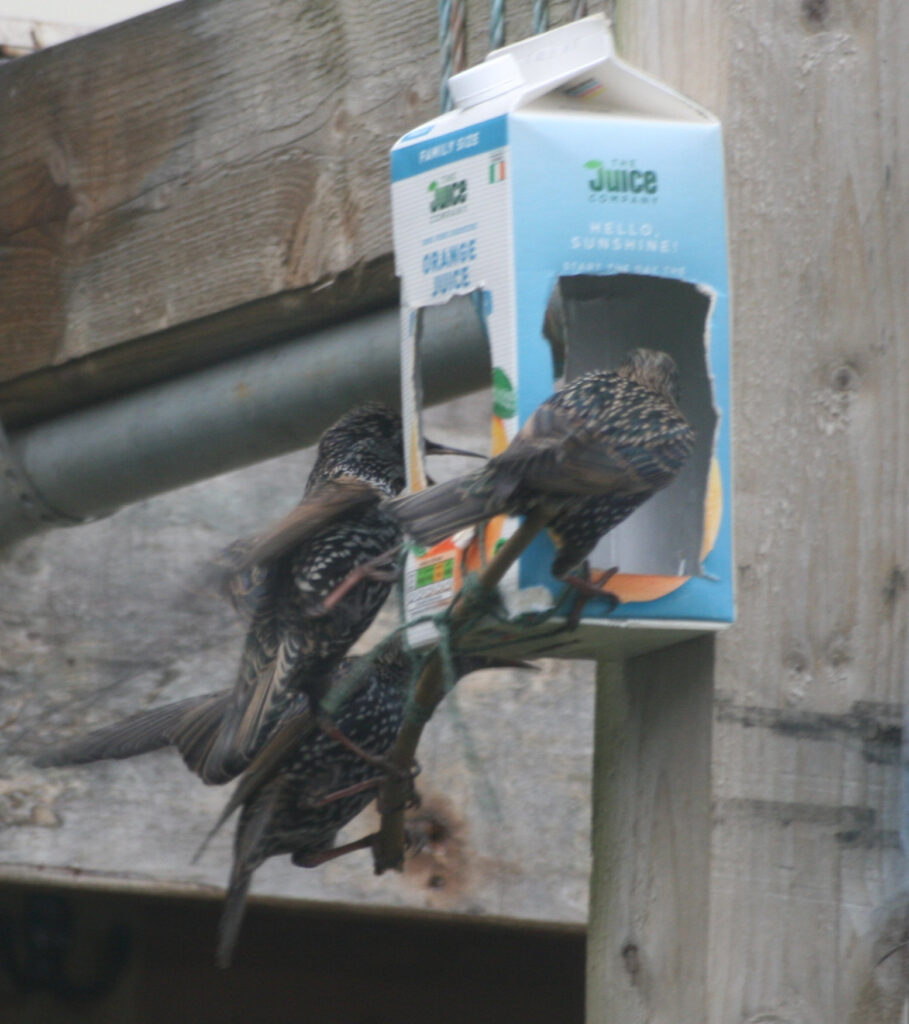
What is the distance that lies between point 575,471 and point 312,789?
41.1 inches

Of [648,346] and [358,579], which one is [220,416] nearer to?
[358,579]

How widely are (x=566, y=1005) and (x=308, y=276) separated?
6.54 feet

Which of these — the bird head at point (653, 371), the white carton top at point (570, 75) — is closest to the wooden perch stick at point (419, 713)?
the bird head at point (653, 371)

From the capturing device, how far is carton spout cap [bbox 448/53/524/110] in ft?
5.59

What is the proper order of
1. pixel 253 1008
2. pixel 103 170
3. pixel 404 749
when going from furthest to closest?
pixel 253 1008, pixel 103 170, pixel 404 749

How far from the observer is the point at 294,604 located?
237 cm

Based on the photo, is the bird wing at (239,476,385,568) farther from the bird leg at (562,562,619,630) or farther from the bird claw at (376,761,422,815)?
the bird leg at (562,562,619,630)

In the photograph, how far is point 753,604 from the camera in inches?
67.6

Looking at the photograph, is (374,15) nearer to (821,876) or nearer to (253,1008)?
Result: (821,876)

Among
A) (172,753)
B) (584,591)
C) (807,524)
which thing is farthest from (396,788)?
(172,753)

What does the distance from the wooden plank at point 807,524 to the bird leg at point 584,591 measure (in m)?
0.15

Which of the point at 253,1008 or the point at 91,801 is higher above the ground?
the point at 91,801

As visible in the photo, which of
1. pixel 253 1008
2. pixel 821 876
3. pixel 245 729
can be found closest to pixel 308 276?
pixel 245 729

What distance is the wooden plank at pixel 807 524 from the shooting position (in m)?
1.66
